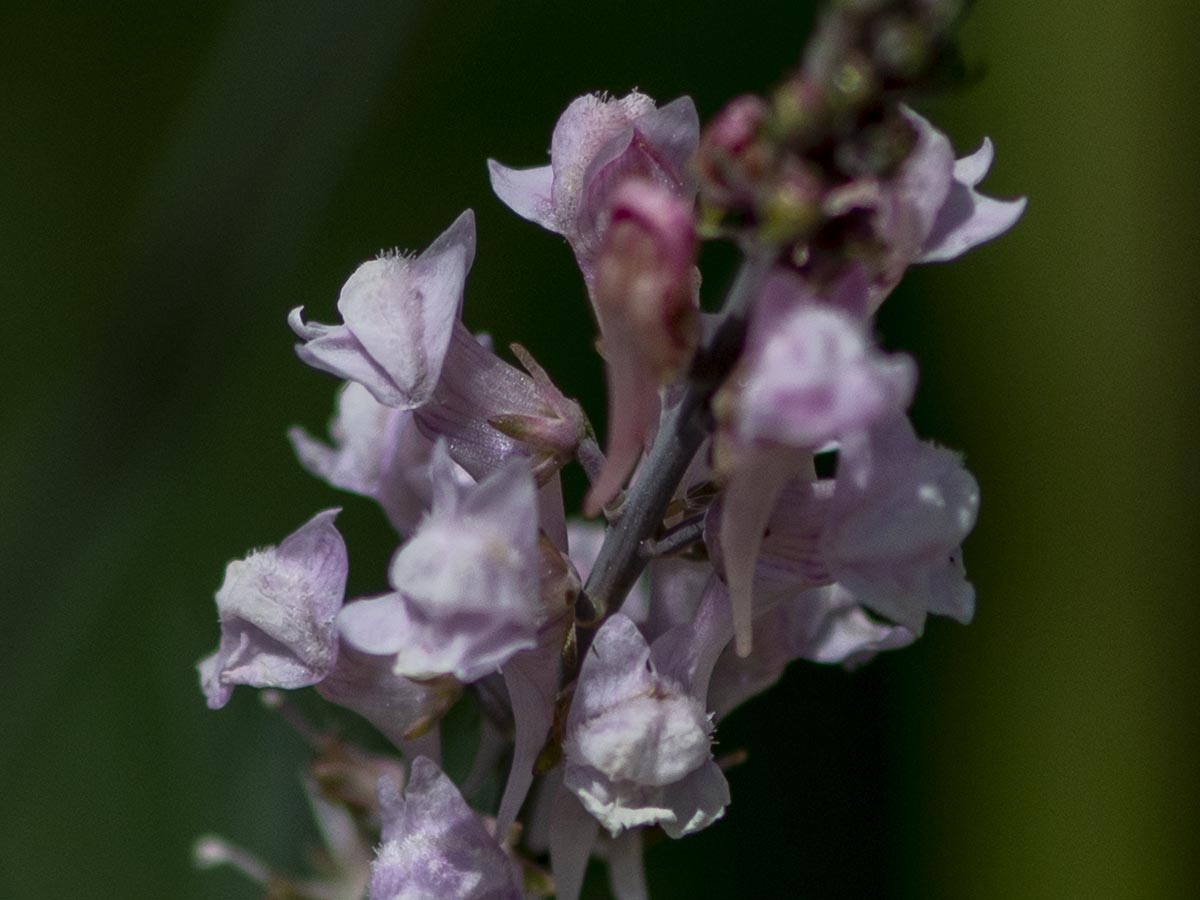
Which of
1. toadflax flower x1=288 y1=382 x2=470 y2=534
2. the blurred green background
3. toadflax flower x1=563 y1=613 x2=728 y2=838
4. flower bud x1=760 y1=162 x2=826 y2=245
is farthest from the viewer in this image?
the blurred green background

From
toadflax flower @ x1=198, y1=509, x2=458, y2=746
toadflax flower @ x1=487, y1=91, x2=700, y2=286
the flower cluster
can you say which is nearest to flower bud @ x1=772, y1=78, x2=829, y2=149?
the flower cluster

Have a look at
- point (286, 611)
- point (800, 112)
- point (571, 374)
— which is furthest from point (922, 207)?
point (571, 374)

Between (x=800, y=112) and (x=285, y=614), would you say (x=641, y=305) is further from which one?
(x=285, y=614)

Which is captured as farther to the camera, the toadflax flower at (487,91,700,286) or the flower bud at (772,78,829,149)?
the toadflax flower at (487,91,700,286)

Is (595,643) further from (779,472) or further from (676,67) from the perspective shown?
(676,67)

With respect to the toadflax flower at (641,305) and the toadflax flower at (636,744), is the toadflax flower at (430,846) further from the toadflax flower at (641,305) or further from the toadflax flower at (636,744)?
the toadflax flower at (641,305)

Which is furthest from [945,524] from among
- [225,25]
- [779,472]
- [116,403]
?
[225,25]

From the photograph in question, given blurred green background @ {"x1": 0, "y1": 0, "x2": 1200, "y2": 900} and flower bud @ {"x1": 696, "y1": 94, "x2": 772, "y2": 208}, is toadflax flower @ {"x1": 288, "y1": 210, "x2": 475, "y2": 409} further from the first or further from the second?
blurred green background @ {"x1": 0, "y1": 0, "x2": 1200, "y2": 900}
